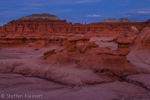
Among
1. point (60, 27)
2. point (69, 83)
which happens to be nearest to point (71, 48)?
point (69, 83)

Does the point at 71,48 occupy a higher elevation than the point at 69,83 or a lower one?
higher

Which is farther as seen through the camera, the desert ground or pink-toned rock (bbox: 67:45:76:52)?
pink-toned rock (bbox: 67:45:76:52)

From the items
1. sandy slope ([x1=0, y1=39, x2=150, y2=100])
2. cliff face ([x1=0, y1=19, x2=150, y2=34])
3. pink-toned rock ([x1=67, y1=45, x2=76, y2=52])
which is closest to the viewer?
sandy slope ([x1=0, y1=39, x2=150, y2=100])

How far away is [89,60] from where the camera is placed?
7891mm

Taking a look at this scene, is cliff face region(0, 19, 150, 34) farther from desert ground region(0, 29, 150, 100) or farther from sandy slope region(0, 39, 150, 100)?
sandy slope region(0, 39, 150, 100)

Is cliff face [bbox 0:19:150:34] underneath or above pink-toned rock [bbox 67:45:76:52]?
above

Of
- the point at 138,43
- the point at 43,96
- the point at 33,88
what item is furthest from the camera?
the point at 138,43

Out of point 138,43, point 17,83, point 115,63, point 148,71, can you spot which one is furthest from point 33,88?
point 138,43

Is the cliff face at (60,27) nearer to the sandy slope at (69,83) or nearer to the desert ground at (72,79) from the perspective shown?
the desert ground at (72,79)

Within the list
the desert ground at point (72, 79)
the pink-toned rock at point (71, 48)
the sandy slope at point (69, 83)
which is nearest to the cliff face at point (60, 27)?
the pink-toned rock at point (71, 48)

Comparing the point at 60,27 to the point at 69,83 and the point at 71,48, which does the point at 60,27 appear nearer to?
the point at 71,48

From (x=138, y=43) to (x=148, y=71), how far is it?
505 cm

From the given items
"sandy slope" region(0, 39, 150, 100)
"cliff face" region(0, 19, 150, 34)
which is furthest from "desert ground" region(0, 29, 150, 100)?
"cliff face" region(0, 19, 150, 34)

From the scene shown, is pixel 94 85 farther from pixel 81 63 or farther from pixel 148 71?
pixel 148 71
